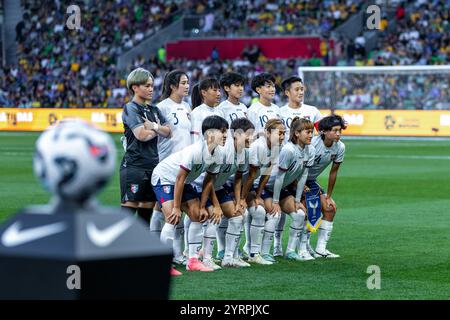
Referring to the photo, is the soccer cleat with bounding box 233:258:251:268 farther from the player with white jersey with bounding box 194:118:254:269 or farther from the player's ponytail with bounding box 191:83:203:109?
the player's ponytail with bounding box 191:83:203:109

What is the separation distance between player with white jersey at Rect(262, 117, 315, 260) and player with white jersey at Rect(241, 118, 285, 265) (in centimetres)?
11

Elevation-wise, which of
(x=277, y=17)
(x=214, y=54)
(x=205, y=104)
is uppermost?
(x=277, y=17)

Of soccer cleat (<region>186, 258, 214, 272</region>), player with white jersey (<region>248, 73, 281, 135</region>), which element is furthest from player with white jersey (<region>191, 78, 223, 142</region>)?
soccer cleat (<region>186, 258, 214, 272</region>)

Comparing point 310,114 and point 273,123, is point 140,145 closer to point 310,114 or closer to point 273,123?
point 273,123

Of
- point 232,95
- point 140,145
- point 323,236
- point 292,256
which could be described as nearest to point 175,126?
point 140,145

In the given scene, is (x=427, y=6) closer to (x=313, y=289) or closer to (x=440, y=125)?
(x=440, y=125)

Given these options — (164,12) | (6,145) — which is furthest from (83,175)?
(164,12)

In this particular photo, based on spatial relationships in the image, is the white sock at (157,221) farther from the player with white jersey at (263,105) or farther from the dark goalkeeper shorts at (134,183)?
the player with white jersey at (263,105)

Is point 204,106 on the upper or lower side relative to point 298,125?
upper

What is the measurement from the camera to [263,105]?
1116 centimetres

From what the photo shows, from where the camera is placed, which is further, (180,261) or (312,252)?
(312,252)

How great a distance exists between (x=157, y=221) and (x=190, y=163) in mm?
1241

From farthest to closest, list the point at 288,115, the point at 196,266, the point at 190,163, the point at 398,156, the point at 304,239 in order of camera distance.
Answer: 1. the point at 398,156
2. the point at 288,115
3. the point at 304,239
4. the point at 196,266
5. the point at 190,163
